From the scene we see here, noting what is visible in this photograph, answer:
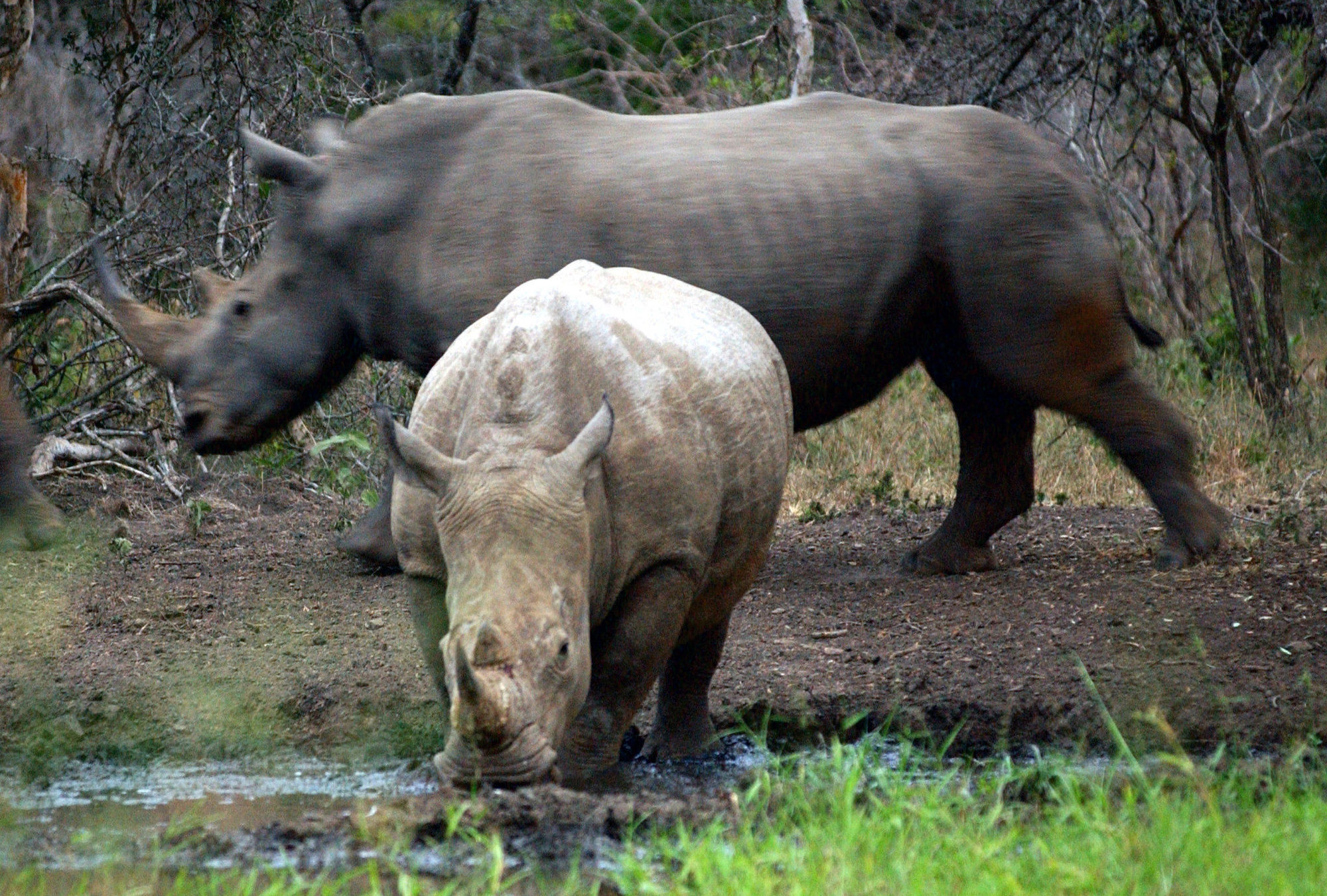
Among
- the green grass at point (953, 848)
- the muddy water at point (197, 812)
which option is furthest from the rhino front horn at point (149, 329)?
the green grass at point (953, 848)

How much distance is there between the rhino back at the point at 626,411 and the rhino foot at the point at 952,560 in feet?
8.30

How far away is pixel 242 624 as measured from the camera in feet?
20.6

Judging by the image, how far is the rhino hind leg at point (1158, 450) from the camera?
6410 millimetres

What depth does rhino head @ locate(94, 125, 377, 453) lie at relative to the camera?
6.57 meters

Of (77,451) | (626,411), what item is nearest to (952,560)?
(626,411)

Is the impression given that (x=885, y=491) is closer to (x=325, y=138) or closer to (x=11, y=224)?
(x=325, y=138)

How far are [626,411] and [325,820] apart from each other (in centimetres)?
120

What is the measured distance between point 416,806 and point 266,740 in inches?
66.3

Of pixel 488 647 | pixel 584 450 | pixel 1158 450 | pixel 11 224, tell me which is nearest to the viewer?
pixel 488 647

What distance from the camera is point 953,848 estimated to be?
3318mm

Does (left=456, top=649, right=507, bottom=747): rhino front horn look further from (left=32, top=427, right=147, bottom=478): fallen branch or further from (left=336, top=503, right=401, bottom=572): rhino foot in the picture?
(left=32, top=427, right=147, bottom=478): fallen branch

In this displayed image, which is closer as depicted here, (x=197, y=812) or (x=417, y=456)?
(x=417, y=456)

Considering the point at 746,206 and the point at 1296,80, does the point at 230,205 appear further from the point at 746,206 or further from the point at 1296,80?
the point at 1296,80

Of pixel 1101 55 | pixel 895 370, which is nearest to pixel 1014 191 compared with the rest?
pixel 895 370
